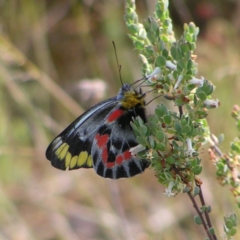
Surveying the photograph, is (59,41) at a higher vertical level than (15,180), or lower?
higher

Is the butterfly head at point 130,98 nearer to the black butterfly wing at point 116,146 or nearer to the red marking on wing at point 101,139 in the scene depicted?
the black butterfly wing at point 116,146

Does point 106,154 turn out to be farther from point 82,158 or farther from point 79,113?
point 79,113

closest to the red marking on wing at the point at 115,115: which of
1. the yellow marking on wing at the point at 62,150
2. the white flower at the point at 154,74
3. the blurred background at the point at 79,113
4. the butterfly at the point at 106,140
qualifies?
the butterfly at the point at 106,140

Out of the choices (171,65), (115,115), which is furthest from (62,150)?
(171,65)

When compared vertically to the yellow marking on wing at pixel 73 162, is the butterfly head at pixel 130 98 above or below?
above

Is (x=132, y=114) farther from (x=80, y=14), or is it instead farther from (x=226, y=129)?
(x=80, y=14)

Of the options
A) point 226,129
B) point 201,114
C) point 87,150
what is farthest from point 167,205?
point 201,114
